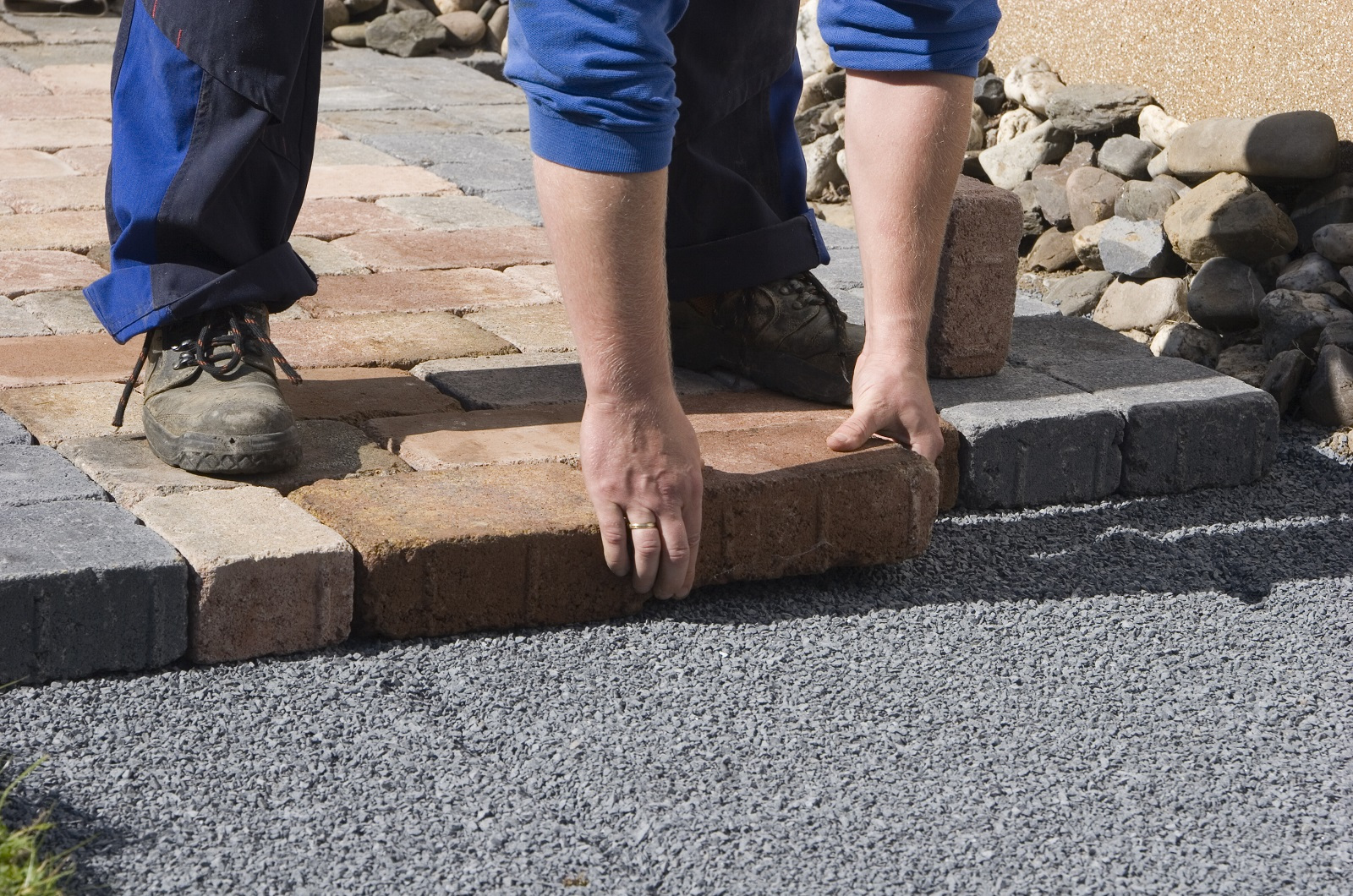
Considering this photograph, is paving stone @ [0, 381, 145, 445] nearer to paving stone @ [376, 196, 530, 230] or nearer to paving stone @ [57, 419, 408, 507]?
paving stone @ [57, 419, 408, 507]

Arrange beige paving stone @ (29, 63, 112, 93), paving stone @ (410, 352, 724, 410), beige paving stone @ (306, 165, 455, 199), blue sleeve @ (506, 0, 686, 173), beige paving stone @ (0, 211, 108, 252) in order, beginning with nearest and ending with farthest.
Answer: blue sleeve @ (506, 0, 686, 173)
paving stone @ (410, 352, 724, 410)
beige paving stone @ (0, 211, 108, 252)
beige paving stone @ (306, 165, 455, 199)
beige paving stone @ (29, 63, 112, 93)

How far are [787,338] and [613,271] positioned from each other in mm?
815

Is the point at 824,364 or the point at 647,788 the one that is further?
the point at 824,364

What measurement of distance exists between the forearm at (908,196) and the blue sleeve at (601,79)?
0.56 metres

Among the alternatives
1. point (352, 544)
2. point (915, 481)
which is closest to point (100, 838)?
point (352, 544)

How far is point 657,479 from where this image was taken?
74.9 inches

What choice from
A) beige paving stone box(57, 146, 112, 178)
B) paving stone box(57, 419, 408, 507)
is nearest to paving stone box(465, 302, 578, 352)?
paving stone box(57, 419, 408, 507)

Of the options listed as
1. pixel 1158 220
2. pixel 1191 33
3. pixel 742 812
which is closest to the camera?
pixel 742 812

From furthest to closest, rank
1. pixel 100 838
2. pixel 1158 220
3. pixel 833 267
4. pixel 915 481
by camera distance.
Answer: pixel 1158 220, pixel 833 267, pixel 915 481, pixel 100 838

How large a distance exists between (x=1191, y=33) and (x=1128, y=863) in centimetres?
306

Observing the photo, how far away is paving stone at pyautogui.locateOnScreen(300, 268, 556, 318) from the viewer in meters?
3.12

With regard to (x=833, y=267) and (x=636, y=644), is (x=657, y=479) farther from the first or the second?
(x=833, y=267)

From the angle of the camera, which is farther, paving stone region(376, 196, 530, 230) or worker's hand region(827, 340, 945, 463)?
paving stone region(376, 196, 530, 230)

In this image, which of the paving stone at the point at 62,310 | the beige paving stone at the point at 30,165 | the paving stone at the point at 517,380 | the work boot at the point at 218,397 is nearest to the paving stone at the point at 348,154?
the beige paving stone at the point at 30,165
